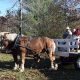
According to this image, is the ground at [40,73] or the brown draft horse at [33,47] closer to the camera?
the ground at [40,73]

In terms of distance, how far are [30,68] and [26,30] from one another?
14.0m

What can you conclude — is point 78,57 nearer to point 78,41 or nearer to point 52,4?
point 78,41

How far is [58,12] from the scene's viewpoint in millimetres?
26922

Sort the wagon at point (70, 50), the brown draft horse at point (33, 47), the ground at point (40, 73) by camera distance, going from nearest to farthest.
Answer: the ground at point (40, 73)
the brown draft horse at point (33, 47)
the wagon at point (70, 50)

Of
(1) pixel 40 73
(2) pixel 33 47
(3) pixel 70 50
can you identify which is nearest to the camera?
(1) pixel 40 73

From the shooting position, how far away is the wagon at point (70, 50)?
15094 millimetres

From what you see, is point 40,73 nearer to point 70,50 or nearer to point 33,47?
point 33,47

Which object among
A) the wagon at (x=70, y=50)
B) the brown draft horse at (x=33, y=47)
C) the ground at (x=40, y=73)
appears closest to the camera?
the ground at (x=40, y=73)

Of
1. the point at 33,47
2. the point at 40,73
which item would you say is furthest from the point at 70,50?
the point at 40,73

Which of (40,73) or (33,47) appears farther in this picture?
(33,47)

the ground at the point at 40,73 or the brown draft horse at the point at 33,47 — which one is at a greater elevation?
the brown draft horse at the point at 33,47

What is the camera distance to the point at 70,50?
15375 millimetres

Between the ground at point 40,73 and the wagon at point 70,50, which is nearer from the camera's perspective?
the ground at point 40,73

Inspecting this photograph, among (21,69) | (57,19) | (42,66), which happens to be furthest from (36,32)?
(21,69)
